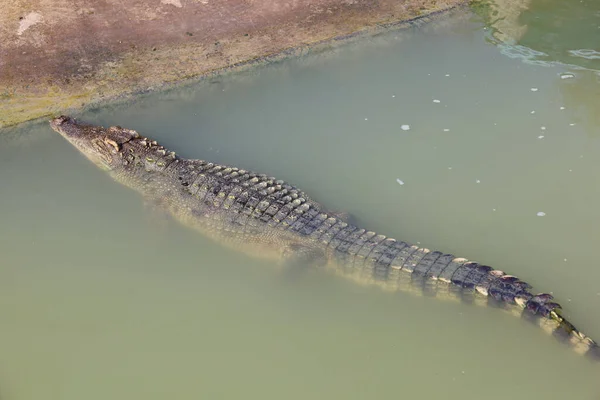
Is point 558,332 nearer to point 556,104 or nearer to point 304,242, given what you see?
point 304,242

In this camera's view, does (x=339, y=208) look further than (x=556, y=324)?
Yes

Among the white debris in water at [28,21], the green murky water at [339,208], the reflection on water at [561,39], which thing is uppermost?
the white debris in water at [28,21]

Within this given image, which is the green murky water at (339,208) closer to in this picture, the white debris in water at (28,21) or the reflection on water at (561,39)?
the reflection on water at (561,39)

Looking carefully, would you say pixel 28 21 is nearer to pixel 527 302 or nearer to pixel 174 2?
pixel 174 2

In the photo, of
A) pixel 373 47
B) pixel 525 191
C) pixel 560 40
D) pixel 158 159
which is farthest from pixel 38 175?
pixel 560 40

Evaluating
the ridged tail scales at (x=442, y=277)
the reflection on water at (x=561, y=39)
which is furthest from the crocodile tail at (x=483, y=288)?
the reflection on water at (x=561, y=39)

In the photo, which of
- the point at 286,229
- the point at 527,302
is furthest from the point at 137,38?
the point at 527,302
